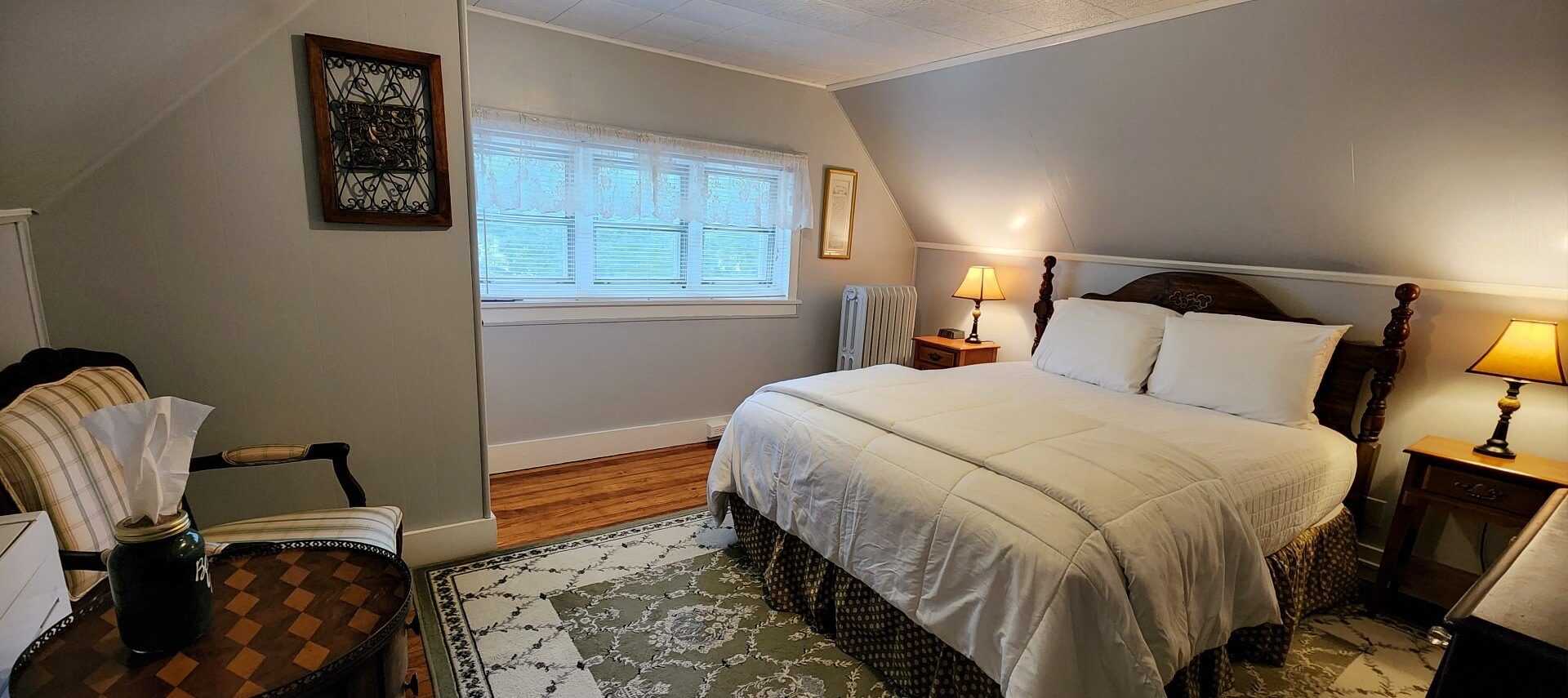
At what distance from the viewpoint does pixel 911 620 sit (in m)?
1.85

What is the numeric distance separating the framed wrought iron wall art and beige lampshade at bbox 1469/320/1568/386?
3.61m

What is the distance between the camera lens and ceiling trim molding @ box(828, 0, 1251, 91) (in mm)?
2373

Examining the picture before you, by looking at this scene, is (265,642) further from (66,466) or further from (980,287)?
(980,287)

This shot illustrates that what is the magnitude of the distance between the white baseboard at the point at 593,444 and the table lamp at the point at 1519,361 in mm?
3421

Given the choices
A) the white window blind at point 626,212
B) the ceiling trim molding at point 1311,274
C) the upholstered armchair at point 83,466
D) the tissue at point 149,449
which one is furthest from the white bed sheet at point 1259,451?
the tissue at point 149,449

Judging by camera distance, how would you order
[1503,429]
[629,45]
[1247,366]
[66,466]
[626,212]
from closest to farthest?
1. [66,466]
2. [1503,429]
3. [1247,366]
4. [629,45]
5. [626,212]

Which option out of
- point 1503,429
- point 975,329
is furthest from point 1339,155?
point 975,329

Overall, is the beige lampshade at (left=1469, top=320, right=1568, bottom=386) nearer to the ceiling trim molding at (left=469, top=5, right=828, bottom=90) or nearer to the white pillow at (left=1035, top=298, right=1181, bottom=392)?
the white pillow at (left=1035, top=298, right=1181, bottom=392)

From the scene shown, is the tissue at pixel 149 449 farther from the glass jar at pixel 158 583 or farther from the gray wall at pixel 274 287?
the gray wall at pixel 274 287

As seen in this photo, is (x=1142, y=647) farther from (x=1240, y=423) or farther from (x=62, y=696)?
(x=62, y=696)

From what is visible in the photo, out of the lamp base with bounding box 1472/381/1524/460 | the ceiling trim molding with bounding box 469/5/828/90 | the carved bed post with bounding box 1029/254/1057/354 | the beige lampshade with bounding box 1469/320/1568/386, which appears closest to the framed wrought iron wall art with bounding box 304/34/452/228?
the ceiling trim molding with bounding box 469/5/828/90

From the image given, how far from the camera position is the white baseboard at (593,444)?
11.1ft

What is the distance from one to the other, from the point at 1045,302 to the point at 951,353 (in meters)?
0.62

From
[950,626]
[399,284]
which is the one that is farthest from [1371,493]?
[399,284]
